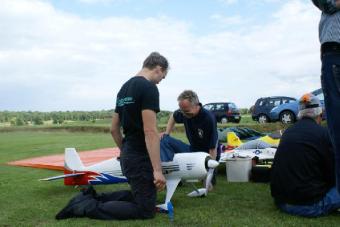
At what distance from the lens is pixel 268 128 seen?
1945 cm

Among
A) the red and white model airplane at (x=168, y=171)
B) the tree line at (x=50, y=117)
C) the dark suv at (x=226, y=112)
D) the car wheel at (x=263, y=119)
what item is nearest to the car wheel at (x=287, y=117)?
the car wheel at (x=263, y=119)

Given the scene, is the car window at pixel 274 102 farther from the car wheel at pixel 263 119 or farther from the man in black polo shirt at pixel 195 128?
the man in black polo shirt at pixel 195 128

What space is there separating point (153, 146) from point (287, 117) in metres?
16.2

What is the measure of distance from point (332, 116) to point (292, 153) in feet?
5.89

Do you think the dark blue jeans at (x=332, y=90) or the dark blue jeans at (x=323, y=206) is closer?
the dark blue jeans at (x=332, y=90)

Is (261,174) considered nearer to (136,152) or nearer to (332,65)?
(136,152)

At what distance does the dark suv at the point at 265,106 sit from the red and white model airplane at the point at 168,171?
17558mm

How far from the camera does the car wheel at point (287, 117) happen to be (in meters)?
19.0

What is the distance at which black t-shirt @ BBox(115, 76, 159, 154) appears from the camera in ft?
13.5

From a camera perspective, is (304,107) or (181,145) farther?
(181,145)

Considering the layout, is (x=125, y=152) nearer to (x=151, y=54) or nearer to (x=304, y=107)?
(x=151, y=54)

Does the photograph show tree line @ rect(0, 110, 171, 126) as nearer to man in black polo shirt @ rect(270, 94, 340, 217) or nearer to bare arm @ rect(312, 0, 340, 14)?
man in black polo shirt @ rect(270, 94, 340, 217)

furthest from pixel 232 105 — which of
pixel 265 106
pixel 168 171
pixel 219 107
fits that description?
pixel 168 171

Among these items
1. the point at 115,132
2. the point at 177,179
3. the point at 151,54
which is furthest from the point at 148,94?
the point at 177,179
